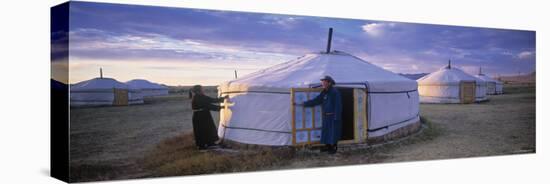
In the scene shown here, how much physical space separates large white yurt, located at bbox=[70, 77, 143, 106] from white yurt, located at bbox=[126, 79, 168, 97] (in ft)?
0.20

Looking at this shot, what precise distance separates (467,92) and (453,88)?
286 millimetres

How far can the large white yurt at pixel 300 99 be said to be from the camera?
245 inches

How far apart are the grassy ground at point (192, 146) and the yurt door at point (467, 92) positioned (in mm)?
2078

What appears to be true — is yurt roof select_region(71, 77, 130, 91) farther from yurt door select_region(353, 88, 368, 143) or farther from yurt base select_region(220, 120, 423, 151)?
yurt door select_region(353, 88, 368, 143)

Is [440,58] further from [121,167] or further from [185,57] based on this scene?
[121,167]

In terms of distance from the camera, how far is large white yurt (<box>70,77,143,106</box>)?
17.3 ft

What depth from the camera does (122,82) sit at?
18.1ft

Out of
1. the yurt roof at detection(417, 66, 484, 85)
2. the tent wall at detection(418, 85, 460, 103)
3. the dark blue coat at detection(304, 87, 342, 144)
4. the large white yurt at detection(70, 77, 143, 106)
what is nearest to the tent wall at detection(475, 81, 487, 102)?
the yurt roof at detection(417, 66, 484, 85)

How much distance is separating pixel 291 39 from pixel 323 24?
0.47 meters

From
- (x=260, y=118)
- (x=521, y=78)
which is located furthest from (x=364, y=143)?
(x=521, y=78)

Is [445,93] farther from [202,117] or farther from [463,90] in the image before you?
[202,117]

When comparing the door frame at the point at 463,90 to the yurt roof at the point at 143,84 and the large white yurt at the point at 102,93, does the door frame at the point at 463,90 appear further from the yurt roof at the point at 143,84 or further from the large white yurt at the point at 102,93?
the large white yurt at the point at 102,93

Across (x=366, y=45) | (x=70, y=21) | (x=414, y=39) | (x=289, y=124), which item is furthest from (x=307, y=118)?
(x=70, y=21)

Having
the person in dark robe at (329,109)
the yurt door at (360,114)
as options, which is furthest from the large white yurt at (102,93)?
the yurt door at (360,114)
